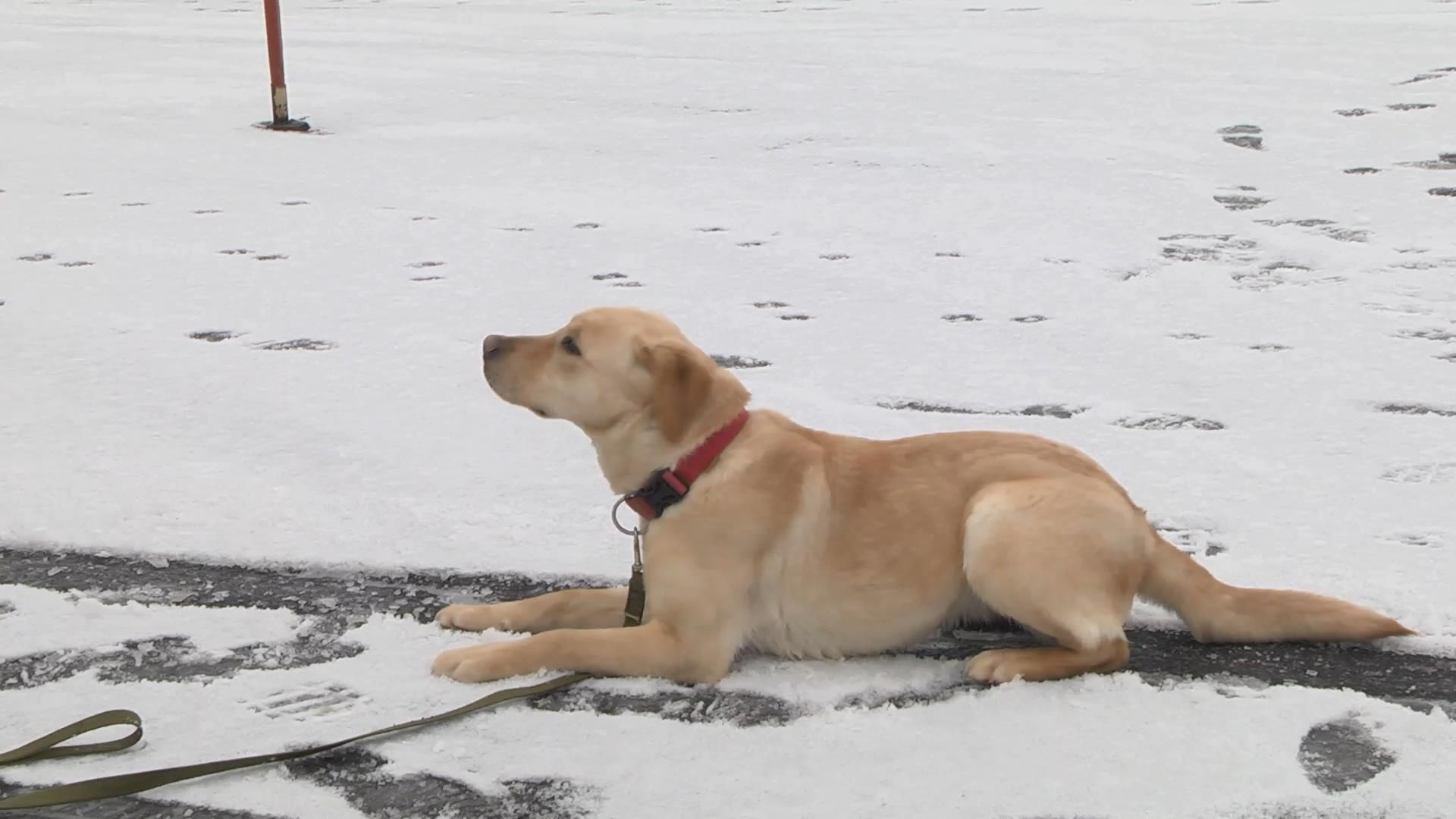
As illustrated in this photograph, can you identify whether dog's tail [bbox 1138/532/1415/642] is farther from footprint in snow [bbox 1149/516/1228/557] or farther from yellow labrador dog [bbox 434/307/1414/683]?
footprint in snow [bbox 1149/516/1228/557]

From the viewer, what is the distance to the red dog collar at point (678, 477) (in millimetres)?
2898

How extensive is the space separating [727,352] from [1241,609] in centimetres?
263

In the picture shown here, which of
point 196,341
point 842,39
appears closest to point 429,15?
point 842,39

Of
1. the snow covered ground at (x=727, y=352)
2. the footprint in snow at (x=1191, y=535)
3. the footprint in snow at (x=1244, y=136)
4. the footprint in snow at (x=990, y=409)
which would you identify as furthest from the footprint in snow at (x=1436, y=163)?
the footprint in snow at (x=1191, y=535)

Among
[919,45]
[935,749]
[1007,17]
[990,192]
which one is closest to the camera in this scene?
[935,749]

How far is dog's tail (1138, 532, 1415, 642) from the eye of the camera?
113 inches

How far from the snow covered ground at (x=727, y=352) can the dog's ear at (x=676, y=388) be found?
54 centimetres

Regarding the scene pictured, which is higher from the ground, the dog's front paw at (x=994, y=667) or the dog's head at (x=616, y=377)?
the dog's head at (x=616, y=377)

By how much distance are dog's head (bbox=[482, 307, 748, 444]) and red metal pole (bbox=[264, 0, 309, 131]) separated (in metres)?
7.00

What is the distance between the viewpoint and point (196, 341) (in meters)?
5.23

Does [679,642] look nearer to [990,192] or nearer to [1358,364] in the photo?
[1358,364]

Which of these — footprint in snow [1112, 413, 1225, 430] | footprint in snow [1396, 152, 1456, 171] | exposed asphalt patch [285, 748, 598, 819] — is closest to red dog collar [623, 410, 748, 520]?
exposed asphalt patch [285, 748, 598, 819]

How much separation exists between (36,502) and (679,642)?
6.47ft

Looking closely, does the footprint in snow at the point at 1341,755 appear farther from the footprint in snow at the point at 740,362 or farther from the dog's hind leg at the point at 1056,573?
the footprint in snow at the point at 740,362
